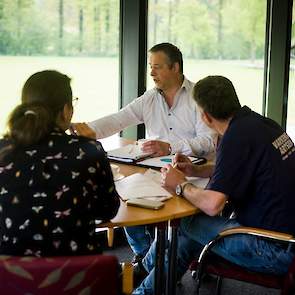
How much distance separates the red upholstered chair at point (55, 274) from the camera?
1156 mm

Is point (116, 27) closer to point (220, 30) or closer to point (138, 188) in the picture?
point (220, 30)

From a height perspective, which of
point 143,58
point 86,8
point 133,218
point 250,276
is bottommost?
point 250,276

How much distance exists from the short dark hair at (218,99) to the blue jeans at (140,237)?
3.01 ft

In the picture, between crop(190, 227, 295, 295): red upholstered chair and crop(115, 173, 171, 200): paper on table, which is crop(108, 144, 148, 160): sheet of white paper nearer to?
crop(115, 173, 171, 200): paper on table

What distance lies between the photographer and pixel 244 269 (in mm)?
1900

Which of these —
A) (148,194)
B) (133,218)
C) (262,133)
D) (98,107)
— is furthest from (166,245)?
(98,107)

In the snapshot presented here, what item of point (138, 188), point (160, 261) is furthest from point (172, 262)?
point (138, 188)

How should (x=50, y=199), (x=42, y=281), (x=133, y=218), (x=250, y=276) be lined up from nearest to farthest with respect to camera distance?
(x=42, y=281) → (x=50, y=199) → (x=133, y=218) → (x=250, y=276)

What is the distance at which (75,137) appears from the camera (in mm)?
1469

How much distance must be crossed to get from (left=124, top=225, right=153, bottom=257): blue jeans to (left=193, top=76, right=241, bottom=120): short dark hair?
3.01ft

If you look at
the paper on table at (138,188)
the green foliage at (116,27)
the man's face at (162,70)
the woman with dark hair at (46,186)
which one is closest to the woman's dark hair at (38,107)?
the woman with dark hair at (46,186)

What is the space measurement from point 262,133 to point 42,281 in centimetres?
106

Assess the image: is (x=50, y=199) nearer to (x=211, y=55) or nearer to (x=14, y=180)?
(x=14, y=180)

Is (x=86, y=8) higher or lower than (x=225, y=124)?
higher
